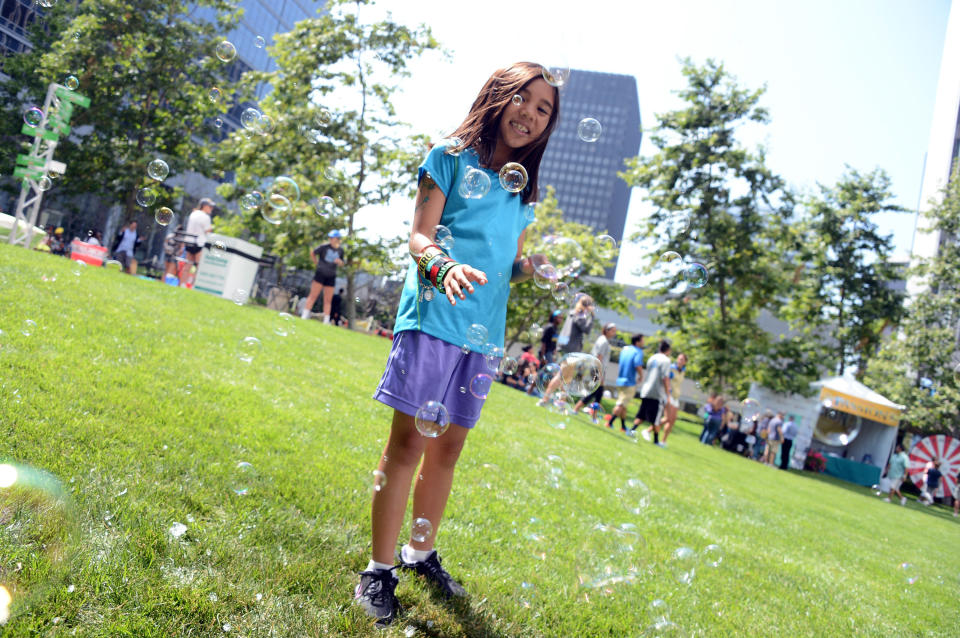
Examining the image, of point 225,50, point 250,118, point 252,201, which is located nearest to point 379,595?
point 252,201

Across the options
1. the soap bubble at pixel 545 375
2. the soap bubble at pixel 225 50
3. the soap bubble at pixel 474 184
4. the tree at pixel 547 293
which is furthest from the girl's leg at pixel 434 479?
the tree at pixel 547 293

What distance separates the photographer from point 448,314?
230cm

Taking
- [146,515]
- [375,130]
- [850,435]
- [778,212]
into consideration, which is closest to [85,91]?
[375,130]

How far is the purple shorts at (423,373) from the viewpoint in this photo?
2236 mm

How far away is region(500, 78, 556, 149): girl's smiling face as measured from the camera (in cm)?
243

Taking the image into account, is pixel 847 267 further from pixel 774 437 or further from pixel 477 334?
pixel 477 334

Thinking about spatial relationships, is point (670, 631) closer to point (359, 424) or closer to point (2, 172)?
point (359, 424)

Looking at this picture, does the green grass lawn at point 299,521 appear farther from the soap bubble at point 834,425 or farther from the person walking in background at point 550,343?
the soap bubble at point 834,425

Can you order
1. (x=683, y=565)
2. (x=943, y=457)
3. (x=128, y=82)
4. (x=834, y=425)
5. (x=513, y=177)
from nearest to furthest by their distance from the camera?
(x=513, y=177)
(x=683, y=565)
(x=943, y=457)
(x=128, y=82)
(x=834, y=425)

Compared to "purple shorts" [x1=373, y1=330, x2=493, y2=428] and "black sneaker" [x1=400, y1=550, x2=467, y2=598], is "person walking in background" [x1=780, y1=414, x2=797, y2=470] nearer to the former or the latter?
Result: "black sneaker" [x1=400, y1=550, x2=467, y2=598]

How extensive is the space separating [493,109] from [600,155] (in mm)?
149688

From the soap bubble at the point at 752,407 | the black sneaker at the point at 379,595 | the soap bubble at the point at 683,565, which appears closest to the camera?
the black sneaker at the point at 379,595

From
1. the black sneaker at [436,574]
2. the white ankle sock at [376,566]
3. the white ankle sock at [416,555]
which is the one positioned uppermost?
the white ankle sock at [376,566]

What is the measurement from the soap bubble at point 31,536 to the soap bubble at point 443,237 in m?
1.63
